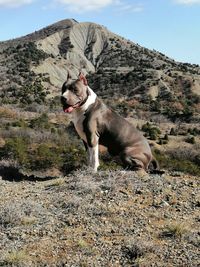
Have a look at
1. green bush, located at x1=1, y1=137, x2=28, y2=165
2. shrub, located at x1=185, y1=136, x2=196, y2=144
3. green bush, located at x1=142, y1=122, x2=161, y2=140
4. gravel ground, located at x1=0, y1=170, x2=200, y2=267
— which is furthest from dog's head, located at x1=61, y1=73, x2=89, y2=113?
shrub, located at x1=185, y1=136, x2=196, y2=144

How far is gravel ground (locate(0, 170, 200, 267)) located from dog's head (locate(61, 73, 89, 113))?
4.51ft

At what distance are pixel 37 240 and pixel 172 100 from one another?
70608mm

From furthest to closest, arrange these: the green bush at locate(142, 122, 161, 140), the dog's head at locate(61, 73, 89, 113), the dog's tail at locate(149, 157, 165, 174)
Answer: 1. the green bush at locate(142, 122, 161, 140)
2. the dog's tail at locate(149, 157, 165, 174)
3. the dog's head at locate(61, 73, 89, 113)

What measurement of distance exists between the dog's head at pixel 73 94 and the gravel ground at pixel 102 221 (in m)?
1.37

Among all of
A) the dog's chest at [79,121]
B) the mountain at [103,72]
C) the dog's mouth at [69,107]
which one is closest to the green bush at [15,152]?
the dog's chest at [79,121]

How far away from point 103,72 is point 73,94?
90.9 meters

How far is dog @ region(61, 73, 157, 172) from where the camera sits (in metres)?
10.5

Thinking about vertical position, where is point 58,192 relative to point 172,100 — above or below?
above

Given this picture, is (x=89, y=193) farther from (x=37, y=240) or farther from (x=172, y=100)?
(x=172, y=100)

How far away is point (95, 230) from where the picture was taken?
803 cm

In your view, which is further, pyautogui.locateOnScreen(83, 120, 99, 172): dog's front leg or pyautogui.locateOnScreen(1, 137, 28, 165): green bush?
pyautogui.locateOnScreen(1, 137, 28, 165): green bush

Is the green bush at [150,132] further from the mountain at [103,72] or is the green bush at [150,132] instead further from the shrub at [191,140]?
A: the mountain at [103,72]

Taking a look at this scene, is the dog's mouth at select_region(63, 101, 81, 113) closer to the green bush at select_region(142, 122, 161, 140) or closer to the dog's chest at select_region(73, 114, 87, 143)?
the dog's chest at select_region(73, 114, 87, 143)

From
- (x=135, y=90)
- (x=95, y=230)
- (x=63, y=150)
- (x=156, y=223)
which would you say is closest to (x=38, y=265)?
(x=95, y=230)
